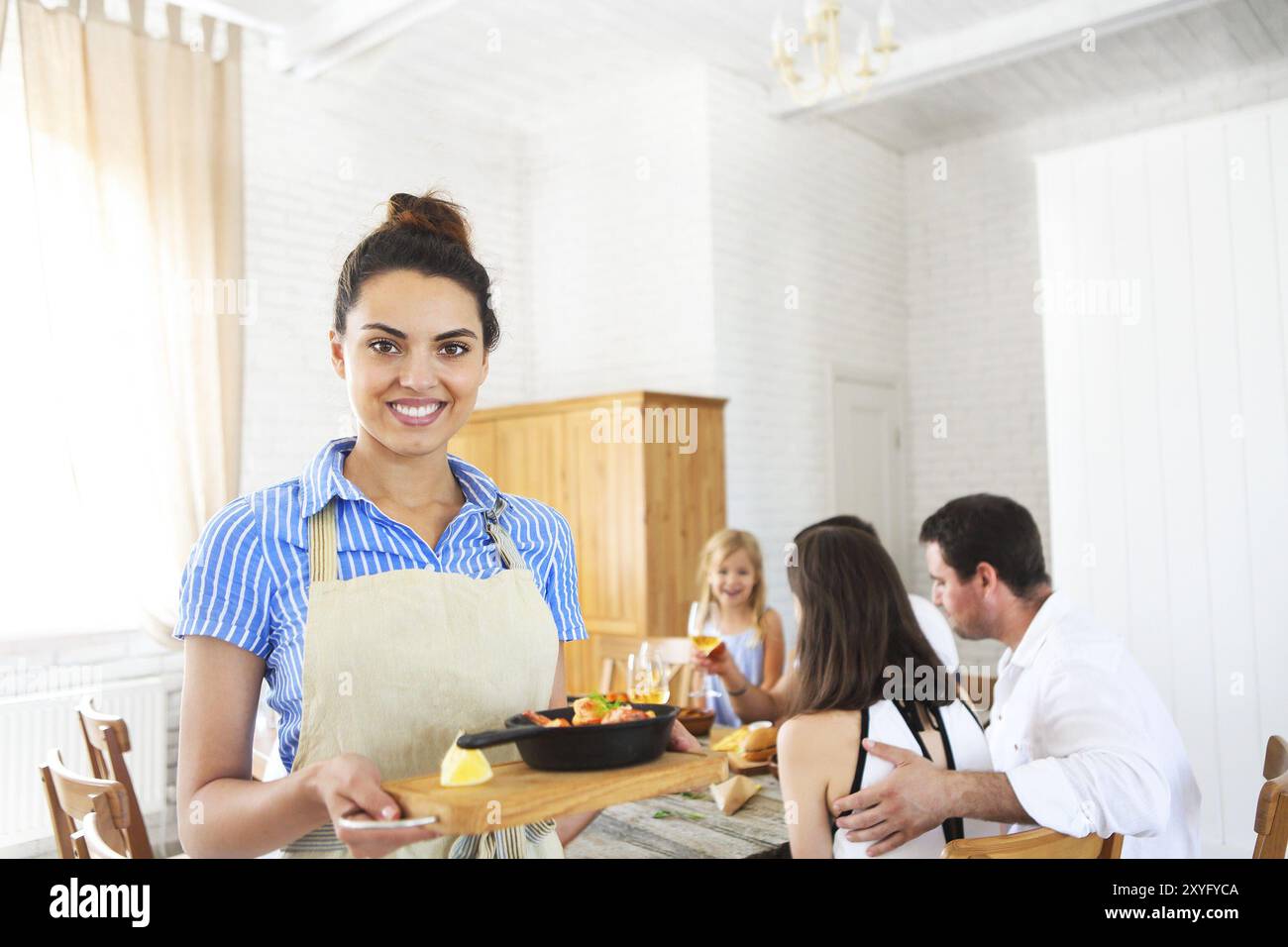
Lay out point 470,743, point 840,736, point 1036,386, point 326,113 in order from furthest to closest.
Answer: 1. point 1036,386
2. point 326,113
3. point 840,736
4. point 470,743

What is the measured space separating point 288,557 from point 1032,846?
3.95 ft

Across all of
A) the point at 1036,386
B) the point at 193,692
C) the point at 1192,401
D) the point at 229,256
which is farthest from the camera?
the point at 1036,386

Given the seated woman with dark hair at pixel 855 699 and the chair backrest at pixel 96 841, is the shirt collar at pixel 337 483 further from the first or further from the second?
the seated woman with dark hair at pixel 855 699

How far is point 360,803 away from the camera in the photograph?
3.11 feet

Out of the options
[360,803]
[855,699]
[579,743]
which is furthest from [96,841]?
[855,699]

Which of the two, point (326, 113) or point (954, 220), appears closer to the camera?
point (326, 113)

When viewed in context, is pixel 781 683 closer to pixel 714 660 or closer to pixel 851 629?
pixel 714 660

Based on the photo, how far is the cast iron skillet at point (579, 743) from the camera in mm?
1030

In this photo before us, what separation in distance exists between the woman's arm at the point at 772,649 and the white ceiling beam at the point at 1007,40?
2.40 meters

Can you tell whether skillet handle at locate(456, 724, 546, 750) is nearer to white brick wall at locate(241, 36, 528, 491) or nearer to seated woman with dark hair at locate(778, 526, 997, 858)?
seated woman with dark hair at locate(778, 526, 997, 858)
